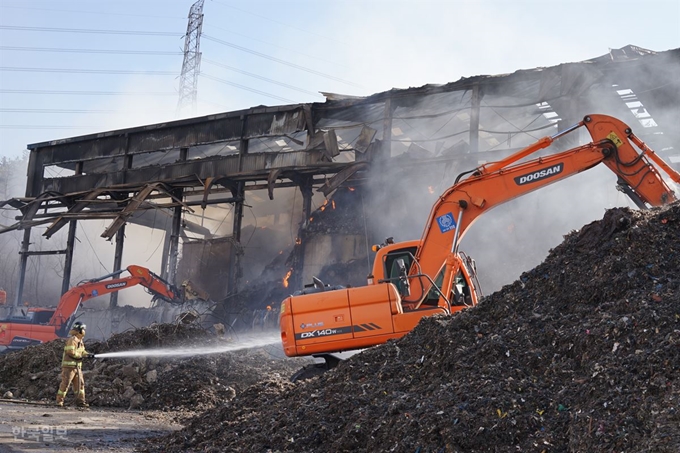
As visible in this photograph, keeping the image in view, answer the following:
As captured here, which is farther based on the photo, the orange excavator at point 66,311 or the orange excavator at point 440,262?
the orange excavator at point 66,311

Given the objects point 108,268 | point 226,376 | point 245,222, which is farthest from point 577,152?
point 108,268

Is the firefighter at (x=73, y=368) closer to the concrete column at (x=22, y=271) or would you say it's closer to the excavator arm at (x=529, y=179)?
the excavator arm at (x=529, y=179)

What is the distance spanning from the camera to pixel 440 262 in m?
9.71

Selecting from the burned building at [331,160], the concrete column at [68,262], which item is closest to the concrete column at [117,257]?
the burned building at [331,160]

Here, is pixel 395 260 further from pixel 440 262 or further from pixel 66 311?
pixel 66 311

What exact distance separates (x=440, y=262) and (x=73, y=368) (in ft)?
23.9

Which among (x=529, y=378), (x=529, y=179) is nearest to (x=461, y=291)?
(x=529, y=179)

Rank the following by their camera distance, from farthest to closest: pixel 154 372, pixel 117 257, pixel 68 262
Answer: pixel 68 262 < pixel 117 257 < pixel 154 372

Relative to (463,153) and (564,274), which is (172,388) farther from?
(463,153)

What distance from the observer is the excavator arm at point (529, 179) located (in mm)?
9258

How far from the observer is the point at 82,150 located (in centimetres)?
2745

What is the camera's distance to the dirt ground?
26.6ft

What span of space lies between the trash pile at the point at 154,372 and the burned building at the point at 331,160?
19.1 feet

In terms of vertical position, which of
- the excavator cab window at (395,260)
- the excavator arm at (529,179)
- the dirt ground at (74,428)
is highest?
the excavator arm at (529,179)
